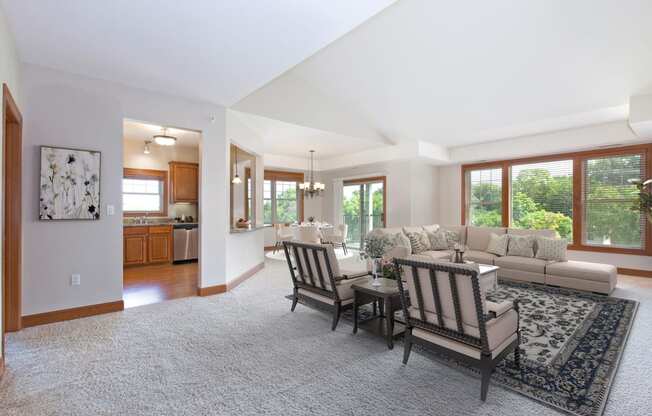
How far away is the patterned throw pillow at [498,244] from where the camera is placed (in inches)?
218

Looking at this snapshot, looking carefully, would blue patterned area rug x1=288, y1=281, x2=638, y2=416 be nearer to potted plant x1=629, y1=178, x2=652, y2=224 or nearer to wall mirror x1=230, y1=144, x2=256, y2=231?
potted plant x1=629, y1=178, x2=652, y2=224

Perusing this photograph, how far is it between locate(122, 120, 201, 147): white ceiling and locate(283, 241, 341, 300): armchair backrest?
331 cm

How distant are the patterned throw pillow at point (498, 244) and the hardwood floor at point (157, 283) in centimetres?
503

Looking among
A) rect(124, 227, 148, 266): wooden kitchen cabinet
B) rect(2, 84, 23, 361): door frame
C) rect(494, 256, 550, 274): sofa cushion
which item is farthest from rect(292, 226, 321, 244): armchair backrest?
rect(2, 84, 23, 361): door frame

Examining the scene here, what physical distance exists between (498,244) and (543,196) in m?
2.15

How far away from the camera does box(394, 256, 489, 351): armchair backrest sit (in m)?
2.03

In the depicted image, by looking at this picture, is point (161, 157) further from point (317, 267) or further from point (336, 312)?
point (336, 312)

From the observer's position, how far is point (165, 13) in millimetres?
2516

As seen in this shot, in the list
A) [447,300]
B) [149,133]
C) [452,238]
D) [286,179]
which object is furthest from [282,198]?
[447,300]

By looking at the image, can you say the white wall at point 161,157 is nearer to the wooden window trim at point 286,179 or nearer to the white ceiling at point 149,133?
the white ceiling at point 149,133

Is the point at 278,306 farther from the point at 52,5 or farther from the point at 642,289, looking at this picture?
the point at 642,289

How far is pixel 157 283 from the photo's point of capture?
5062 millimetres

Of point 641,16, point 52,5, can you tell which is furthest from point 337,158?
point 52,5

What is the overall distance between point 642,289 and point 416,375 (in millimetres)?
4684
